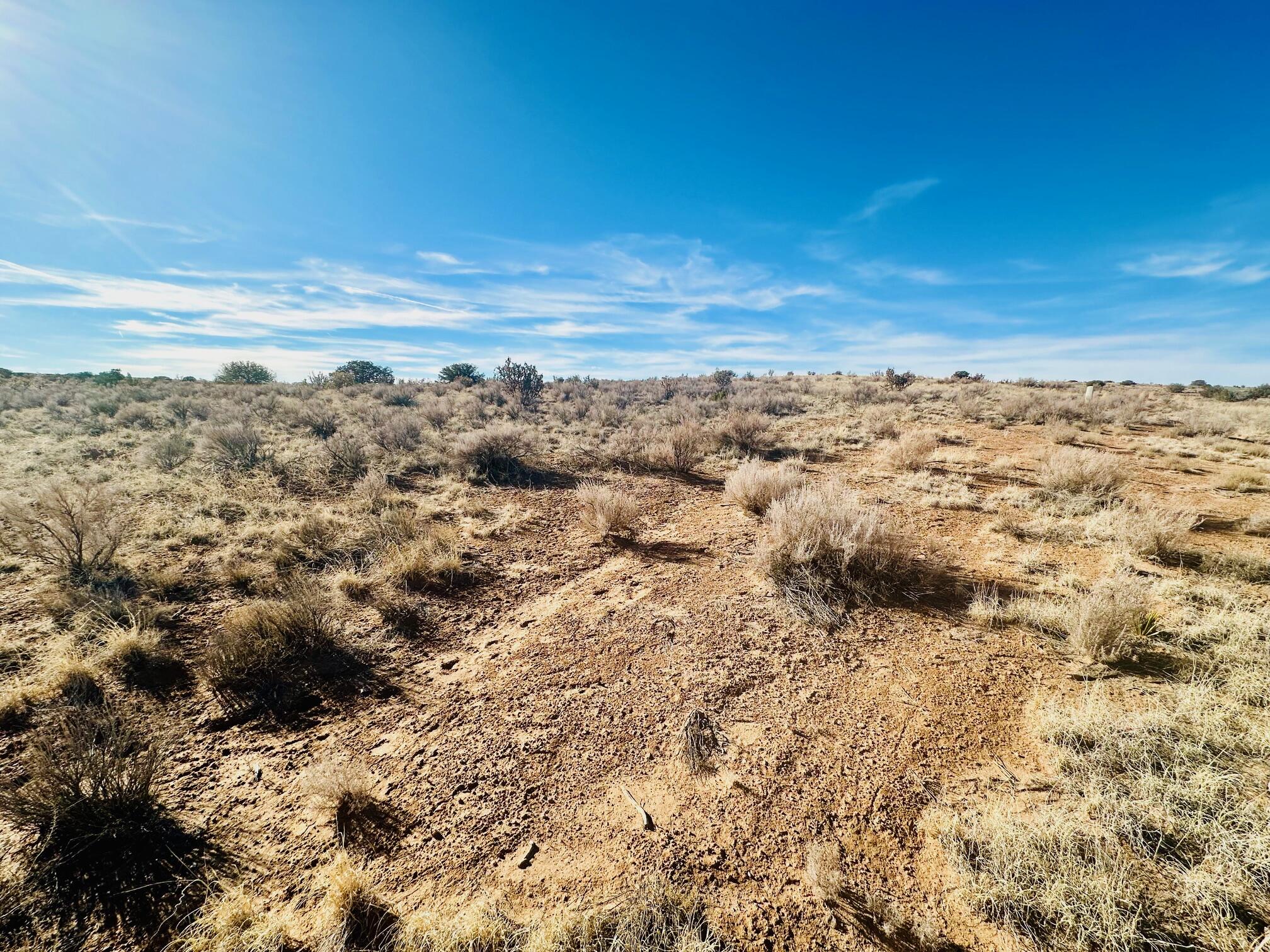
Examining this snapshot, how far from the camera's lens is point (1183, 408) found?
59.9 feet

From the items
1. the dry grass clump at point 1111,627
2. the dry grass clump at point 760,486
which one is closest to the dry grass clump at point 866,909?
the dry grass clump at point 1111,627

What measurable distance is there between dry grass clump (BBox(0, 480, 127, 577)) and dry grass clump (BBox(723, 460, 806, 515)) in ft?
27.9

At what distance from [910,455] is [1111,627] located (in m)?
6.46

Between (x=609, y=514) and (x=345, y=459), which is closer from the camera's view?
(x=609, y=514)

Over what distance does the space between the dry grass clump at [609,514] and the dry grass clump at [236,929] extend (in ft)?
16.3

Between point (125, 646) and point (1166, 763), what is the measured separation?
7.73 metres

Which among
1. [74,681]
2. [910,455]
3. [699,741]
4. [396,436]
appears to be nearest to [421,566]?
[74,681]

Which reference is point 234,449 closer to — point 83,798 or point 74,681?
point 74,681

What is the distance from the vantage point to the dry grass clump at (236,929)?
6.92 feet

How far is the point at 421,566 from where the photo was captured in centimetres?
570

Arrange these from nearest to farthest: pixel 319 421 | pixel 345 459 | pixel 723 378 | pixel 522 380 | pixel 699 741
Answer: pixel 699 741, pixel 345 459, pixel 319 421, pixel 522 380, pixel 723 378

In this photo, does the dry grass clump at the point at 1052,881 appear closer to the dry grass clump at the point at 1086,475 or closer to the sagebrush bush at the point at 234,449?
the dry grass clump at the point at 1086,475

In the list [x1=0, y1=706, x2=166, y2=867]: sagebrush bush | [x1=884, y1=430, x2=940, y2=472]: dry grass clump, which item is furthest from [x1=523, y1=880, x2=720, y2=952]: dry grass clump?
[x1=884, y1=430, x2=940, y2=472]: dry grass clump

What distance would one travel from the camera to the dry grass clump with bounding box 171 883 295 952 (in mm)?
2109
